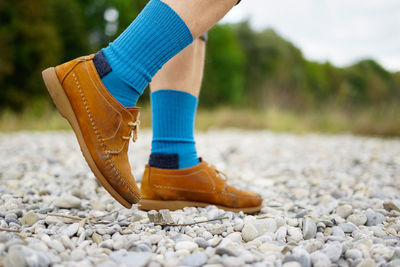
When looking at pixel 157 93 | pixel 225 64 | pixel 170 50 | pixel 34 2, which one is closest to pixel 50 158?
pixel 157 93

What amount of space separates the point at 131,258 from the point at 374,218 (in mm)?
871

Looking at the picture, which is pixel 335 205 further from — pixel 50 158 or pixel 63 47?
pixel 63 47

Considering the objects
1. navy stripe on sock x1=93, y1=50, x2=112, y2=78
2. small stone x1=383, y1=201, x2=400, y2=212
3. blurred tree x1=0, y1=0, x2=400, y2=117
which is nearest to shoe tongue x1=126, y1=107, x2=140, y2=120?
navy stripe on sock x1=93, y1=50, x2=112, y2=78

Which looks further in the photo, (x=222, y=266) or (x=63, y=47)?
(x=63, y=47)

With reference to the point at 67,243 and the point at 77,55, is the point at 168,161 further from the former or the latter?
the point at 77,55

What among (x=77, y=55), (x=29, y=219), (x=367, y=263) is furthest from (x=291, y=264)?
(x=77, y=55)

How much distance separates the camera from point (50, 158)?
262cm

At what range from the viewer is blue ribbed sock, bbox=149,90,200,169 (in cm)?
134

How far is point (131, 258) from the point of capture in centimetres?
82

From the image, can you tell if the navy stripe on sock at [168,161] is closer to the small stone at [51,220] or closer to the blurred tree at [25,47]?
the small stone at [51,220]

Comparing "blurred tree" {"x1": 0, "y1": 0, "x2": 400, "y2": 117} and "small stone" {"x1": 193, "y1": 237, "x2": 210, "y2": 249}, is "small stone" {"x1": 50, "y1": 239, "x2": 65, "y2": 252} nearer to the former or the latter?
"small stone" {"x1": 193, "y1": 237, "x2": 210, "y2": 249}

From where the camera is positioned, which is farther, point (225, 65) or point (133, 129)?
point (225, 65)

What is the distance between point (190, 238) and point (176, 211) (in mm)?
278

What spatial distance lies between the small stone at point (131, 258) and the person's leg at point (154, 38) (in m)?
0.49
